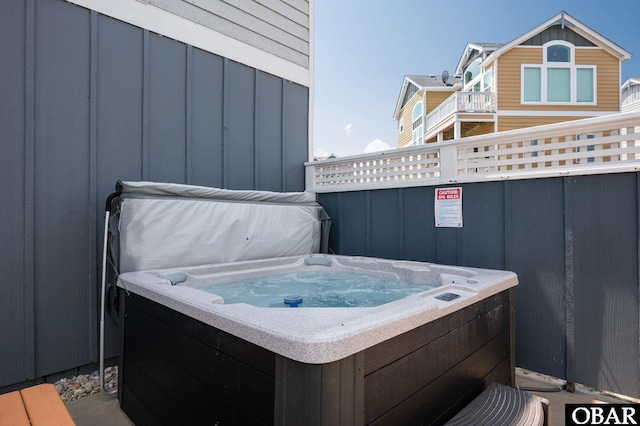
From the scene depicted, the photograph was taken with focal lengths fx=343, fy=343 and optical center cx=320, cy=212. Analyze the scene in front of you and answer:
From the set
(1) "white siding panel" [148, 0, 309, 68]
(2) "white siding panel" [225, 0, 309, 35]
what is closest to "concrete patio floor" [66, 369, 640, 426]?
(1) "white siding panel" [148, 0, 309, 68]

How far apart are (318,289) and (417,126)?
10694mm

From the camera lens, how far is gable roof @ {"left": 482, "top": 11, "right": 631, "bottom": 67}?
7781 millimetres

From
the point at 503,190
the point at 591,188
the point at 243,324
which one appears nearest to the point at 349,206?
the point at 503,190

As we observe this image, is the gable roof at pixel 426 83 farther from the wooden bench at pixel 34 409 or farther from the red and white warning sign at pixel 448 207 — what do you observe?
the wooden bench at pixel 34 409

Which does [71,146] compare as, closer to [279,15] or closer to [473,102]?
[279,15]

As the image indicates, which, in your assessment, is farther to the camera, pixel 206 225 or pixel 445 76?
pixel 445 76

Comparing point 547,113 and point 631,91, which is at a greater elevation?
point 631,91

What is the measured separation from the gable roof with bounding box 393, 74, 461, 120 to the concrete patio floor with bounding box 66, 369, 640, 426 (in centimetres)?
1039

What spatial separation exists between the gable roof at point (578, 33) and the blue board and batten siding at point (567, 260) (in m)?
7.23

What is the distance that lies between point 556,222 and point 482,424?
1.50 m

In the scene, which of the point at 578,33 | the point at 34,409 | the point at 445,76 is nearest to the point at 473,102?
the point at 578,33

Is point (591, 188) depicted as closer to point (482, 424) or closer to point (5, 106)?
point (482, 424)

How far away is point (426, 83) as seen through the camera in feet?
39.2

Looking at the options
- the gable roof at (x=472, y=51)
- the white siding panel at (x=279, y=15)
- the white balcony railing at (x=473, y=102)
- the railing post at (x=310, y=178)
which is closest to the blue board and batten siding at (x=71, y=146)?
the white siding panel at (x=279, y=15)
